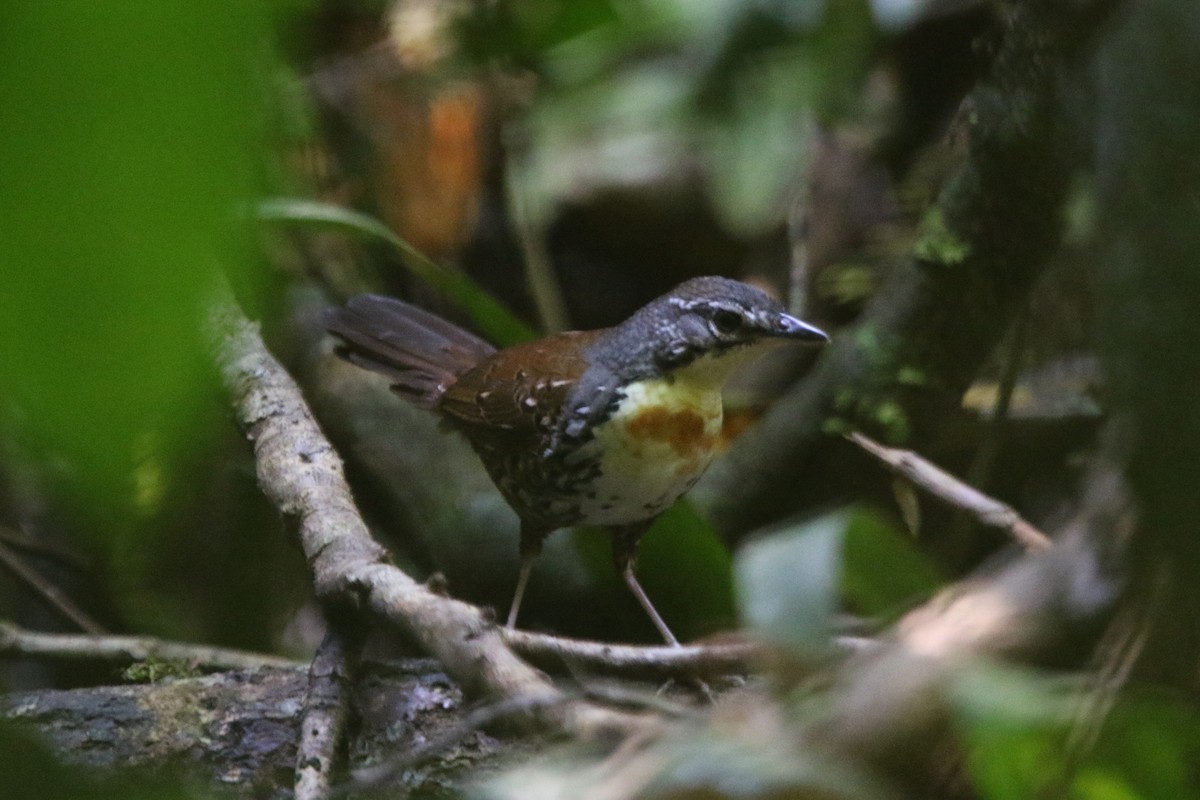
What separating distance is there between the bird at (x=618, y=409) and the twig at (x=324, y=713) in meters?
0.82

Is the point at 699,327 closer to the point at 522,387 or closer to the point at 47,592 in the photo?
the point at 522,387

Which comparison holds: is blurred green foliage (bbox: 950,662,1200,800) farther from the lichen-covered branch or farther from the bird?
the lichen-covered branch

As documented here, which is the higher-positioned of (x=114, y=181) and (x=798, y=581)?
(x=114, y=181)

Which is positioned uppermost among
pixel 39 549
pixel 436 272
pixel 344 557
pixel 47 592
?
pixel 436 272

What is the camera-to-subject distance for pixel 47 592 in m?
4.18

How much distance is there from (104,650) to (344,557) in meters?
1.29

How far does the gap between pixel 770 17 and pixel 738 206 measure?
6.68 feet

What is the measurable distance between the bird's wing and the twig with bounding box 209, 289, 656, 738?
486mm

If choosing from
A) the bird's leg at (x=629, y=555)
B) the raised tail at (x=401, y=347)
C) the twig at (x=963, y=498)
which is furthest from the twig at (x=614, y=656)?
the raised tail at (x=401, y=347)

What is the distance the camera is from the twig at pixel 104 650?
3.37m

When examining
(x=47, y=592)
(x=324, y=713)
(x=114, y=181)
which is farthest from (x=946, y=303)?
(x=114, y=181)

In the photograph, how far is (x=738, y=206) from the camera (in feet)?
17.1

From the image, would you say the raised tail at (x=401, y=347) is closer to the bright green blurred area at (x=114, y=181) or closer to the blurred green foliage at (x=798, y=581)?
the blurred green foliage at (x=798, y=581)

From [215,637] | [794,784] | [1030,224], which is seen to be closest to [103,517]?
[794,784]
